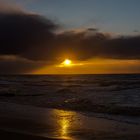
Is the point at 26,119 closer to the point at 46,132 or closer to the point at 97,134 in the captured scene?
the point at 46,132

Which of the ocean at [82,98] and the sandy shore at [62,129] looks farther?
the ocean at [82,98]

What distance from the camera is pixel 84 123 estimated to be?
1308 cm

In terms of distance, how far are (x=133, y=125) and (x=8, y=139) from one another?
508 centimetres

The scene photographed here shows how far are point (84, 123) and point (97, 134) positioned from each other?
7.62ft

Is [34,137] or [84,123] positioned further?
[84,123]

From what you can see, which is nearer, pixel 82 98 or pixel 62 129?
pixel 62 129

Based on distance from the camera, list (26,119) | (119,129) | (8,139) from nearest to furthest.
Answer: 1. (8,139)
2. (119,129)
3. (26,119)

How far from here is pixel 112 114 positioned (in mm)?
16906

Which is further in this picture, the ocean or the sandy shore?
the ocean

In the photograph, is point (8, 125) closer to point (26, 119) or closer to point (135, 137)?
point (26, 119)

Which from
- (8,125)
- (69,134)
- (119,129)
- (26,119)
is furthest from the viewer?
(26,119)

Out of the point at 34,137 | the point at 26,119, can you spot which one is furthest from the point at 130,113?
the point at 34,137

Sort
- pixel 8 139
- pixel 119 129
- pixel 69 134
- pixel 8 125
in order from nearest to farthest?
pixel 8 139
pixel 69 134
pixel 119 129
pixel 8 125

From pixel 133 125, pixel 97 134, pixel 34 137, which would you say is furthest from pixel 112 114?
pixel 34 137
